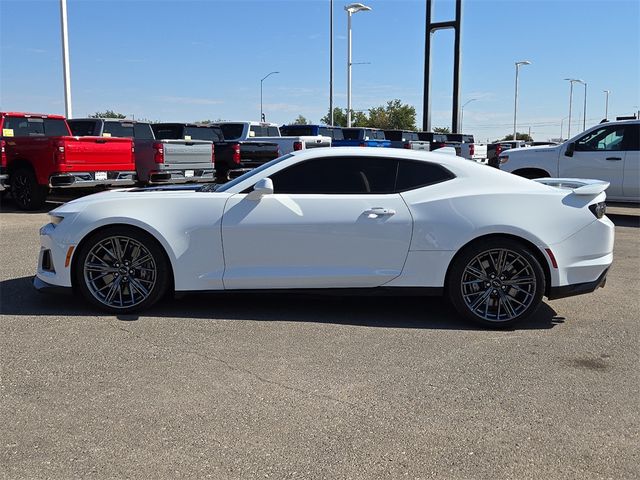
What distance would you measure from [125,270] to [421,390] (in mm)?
2749

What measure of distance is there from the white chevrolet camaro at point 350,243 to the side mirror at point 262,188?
0.04 feet

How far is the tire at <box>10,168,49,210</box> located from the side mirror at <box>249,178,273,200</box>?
29.5ft

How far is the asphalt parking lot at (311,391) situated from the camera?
304 centimetres

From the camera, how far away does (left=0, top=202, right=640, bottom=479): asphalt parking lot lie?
3.04 metres

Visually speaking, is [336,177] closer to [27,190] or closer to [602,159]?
[602,159]

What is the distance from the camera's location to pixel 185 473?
290 centimetres

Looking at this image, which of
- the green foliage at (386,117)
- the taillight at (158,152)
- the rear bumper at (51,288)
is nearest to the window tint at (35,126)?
the taillight at (158,152)

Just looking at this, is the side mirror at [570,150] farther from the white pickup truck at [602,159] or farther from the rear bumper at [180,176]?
the rear bumper at [180,176]

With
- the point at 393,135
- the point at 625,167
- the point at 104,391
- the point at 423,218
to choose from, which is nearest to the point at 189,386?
the point at 104,391

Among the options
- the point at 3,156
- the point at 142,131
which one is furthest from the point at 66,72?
the point at 3,156

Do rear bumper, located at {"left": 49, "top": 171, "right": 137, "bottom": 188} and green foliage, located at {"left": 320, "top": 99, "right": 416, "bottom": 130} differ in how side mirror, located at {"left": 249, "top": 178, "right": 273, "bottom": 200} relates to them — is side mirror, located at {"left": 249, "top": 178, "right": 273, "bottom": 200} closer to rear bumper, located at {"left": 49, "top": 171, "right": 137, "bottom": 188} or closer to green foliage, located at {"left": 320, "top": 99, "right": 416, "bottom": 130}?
rear bumper, located at {"left": 49, "top": 171, "right": 137, "bottom": 188}

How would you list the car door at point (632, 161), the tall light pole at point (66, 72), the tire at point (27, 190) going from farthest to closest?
the tall light pole at point (66, 72), the tire at point (27, 190), the car door at point (632, 161)

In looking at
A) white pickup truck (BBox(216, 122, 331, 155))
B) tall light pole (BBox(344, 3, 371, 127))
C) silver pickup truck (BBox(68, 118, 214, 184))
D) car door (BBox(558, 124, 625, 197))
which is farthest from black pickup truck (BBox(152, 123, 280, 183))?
tall light pole (BBox(344, 3, 371, 127))

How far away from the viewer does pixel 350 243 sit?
5.16 metres
